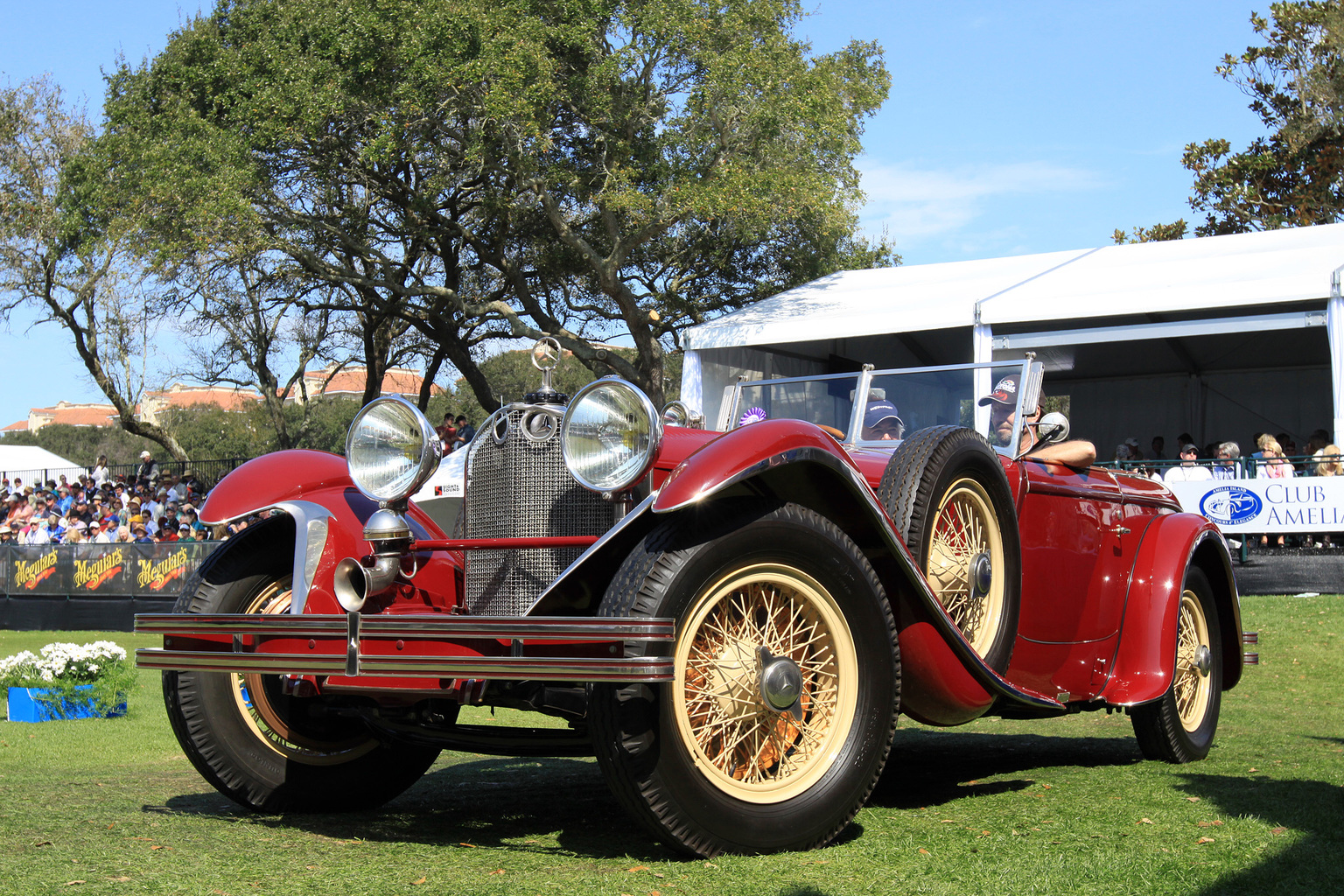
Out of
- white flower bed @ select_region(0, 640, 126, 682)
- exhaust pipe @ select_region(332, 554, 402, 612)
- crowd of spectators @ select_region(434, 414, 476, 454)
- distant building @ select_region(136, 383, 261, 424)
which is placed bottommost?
white flower bed @ select_region(0, 640, 126, 682)

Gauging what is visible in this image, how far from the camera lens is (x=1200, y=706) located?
5660 millimetres

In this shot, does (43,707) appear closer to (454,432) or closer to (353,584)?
(353,584)

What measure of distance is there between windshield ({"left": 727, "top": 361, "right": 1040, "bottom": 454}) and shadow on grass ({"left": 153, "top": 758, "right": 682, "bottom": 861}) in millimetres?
1824

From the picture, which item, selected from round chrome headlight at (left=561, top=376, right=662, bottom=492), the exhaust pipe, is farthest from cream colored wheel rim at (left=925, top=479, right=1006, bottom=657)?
the exhaust pipe

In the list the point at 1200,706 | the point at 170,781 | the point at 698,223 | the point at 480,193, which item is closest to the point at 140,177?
the point at 480,193

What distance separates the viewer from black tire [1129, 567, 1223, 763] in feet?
17.4

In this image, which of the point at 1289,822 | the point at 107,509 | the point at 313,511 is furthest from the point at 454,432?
the point at 1289,822

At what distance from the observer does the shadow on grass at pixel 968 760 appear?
4598 millimetres

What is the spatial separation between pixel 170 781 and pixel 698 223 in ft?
63.4

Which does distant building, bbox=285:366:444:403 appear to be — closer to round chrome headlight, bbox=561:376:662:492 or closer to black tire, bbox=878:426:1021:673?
black tire, bbox=878:426:1021:673

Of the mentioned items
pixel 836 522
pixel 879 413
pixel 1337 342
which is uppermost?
pixel 1337 342

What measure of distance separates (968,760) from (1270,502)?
8421 mm

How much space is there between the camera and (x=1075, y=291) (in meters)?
14.9

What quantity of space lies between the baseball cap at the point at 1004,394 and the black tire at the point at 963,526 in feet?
2.99
